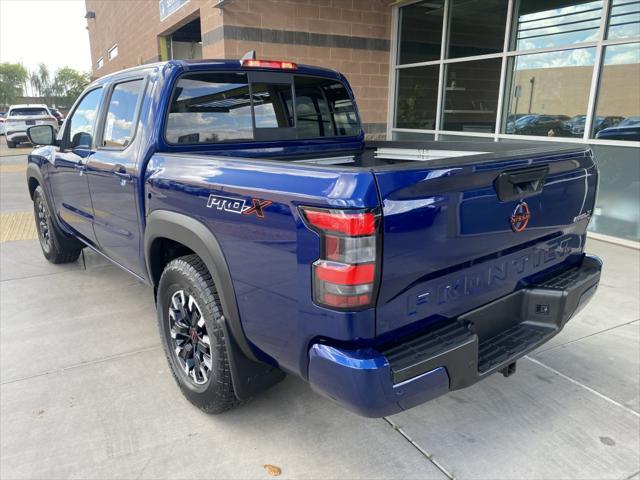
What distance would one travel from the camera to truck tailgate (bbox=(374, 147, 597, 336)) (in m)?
1.85

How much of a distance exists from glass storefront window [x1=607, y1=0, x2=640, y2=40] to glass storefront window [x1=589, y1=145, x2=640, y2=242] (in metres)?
1.35

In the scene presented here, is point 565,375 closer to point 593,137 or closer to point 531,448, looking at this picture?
point 531,448

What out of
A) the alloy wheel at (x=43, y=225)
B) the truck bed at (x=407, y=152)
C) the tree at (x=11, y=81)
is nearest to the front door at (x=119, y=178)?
the truck bed at (x=407, y=152)

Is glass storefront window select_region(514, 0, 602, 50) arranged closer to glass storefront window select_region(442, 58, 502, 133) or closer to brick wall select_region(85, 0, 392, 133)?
glass storefront window select_region(442, 58, 502, 133)

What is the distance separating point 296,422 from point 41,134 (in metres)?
3.48

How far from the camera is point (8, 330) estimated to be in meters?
3.92

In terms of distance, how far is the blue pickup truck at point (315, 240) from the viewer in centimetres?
184

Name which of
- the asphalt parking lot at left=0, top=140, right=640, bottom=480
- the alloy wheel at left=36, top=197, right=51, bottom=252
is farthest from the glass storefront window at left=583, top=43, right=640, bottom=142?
the alloy wheel at left=36, top=197, right=51, bottom=252

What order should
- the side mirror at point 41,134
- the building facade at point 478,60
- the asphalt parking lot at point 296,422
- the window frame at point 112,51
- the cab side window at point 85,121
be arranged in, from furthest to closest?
1. the window frame at point 112,51
2. the building facade at point 478,60
3. the side mirror at point 41,134
4. the cab side window at point 85,121
5. the asphalt parking lot at point 296,422

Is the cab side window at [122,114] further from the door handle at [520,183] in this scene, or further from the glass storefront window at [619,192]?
the glass storefront window at [619,192]

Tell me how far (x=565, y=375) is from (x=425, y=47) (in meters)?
7.63

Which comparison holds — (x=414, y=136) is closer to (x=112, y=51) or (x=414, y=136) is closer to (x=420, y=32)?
(x=420, y=32)

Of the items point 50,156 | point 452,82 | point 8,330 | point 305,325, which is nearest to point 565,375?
point 305,325

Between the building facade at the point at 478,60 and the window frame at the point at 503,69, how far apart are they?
0.05 feet
